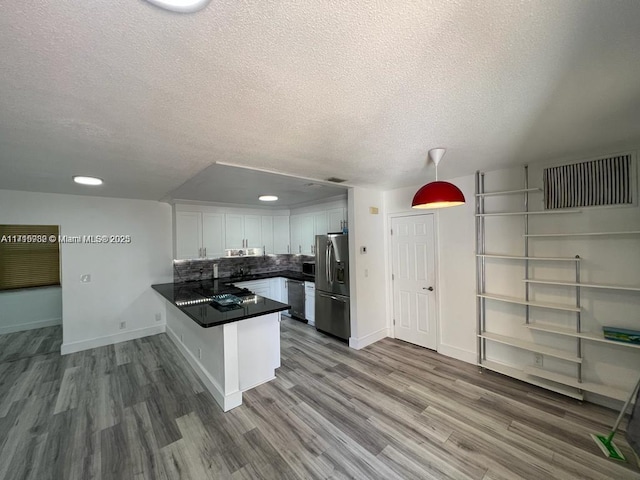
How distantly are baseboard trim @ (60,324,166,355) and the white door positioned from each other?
4417 mm

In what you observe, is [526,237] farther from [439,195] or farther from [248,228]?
[248,228]

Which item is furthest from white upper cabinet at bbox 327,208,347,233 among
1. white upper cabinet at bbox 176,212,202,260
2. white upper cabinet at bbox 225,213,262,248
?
white upper cabinet at bbox 176,212,202,260

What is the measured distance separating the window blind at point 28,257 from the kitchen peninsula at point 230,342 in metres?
3.38

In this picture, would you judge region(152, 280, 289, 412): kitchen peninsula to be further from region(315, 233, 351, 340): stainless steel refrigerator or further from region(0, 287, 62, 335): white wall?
region(0, 287, 62, 335): white wall

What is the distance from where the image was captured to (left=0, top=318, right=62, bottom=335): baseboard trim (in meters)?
4.68

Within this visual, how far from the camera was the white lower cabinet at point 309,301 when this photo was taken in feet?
16.1

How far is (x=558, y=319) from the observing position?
2.72m

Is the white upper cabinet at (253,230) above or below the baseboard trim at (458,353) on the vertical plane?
above

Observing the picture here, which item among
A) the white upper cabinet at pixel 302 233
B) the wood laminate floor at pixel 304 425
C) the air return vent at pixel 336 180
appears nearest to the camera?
the wood laminate floor at pixel 304 425

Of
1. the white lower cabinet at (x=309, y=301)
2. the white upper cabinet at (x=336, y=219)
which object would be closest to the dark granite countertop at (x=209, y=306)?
the white lower cabinet at (x=309, y=301)

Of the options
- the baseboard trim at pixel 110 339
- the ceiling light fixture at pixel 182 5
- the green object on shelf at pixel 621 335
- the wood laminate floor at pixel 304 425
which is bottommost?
the wood laminate floor at pixel 304 425

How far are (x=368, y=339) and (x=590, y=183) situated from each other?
329 cm

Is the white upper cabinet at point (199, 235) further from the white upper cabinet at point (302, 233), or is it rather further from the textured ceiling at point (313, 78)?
the textured ceiling at point (313, 78)

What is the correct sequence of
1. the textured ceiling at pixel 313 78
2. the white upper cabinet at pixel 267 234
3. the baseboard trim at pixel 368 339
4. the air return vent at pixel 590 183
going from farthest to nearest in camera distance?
the white upper cabinet at pixel 267 234, the baseboard trim at pixel 368 339, the air return vent at pixel 590 183, the textured ceiling at pixel 313 78
